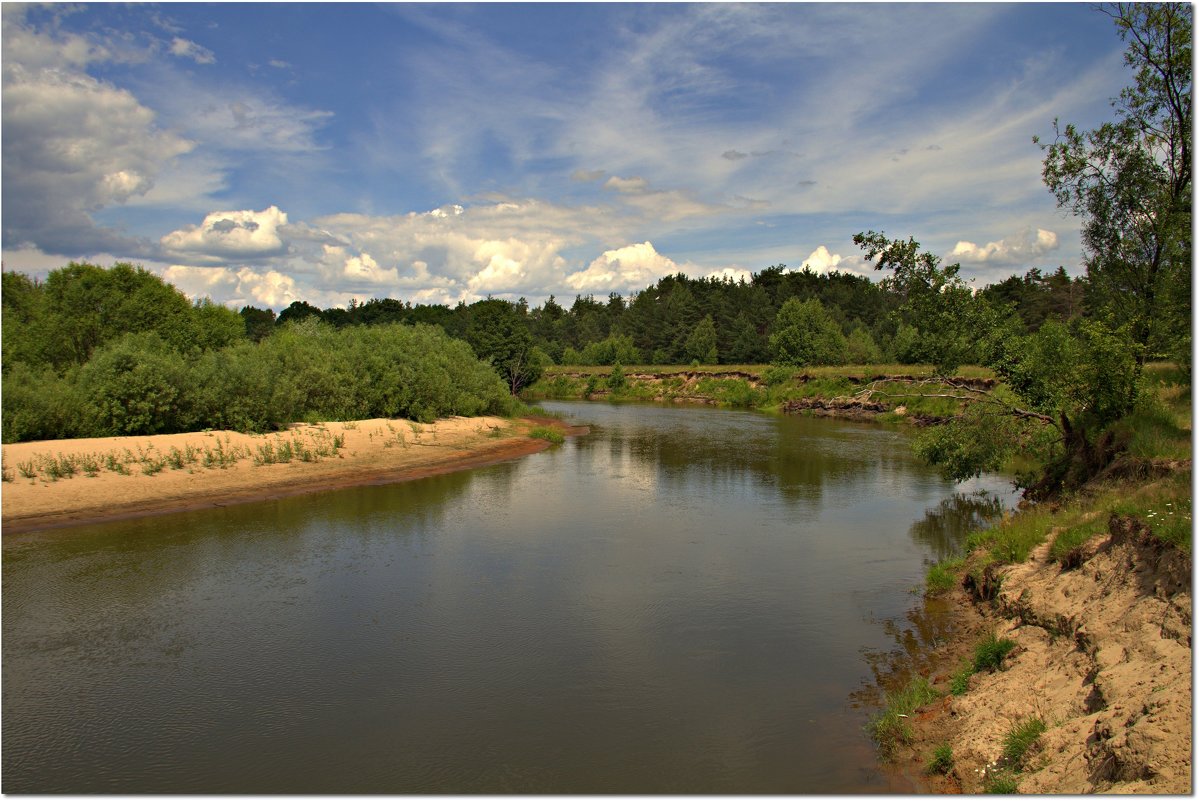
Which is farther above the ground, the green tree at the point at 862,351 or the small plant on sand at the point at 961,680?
the green tree at the point at 862,351

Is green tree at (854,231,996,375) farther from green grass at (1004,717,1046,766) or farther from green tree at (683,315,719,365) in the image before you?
green tree at (683,315,719,365)

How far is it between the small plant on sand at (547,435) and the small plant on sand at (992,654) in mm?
31115

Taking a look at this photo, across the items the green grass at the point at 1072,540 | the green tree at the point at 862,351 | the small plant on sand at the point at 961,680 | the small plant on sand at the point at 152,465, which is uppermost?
the green tree at the point at 862,351

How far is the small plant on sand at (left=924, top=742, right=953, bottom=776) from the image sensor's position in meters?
7.89

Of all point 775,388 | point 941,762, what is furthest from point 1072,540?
point 775,388

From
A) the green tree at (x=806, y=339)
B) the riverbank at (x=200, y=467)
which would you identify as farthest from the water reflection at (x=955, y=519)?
the green tree at (x=806, y=339)

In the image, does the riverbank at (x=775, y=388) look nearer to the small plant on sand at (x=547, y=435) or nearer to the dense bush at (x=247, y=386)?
the small plant on sand at (x=547, y=435)

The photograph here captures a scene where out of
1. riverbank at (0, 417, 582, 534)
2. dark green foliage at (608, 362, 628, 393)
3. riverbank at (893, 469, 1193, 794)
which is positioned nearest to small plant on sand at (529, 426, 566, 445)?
riverbank at (0, 417, 582, 534)

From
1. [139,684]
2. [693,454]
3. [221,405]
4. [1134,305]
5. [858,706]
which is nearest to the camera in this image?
[858,706]

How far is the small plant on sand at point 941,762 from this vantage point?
7.89 m

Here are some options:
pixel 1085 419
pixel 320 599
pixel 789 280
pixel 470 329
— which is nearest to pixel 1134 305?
pixel 1085 419

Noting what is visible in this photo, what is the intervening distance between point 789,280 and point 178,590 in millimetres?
110784

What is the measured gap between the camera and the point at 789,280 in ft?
381

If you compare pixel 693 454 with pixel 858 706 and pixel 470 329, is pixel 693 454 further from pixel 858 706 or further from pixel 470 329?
pixel 470 329
